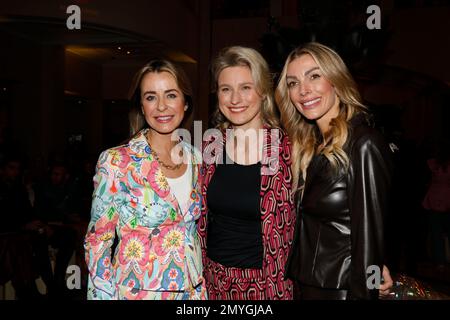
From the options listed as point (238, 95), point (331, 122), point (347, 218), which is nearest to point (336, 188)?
point (347, 218)

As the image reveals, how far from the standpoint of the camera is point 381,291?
1.78 meters

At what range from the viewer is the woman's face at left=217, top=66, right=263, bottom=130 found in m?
2.15

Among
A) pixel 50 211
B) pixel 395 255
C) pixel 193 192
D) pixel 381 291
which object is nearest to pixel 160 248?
pixel 193 192

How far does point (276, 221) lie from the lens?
1969mm

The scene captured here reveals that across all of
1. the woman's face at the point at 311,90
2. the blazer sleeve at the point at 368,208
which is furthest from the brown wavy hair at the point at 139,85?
the blazer sleeve at the point at 368,208

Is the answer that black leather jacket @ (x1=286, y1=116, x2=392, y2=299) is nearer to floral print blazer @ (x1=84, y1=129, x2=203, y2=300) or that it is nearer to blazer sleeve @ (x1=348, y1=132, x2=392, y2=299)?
blazer sleeve @ (x1=348, y1=132, x2=392, y2=299)

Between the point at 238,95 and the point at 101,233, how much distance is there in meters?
0.97

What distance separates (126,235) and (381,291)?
44.2 inches

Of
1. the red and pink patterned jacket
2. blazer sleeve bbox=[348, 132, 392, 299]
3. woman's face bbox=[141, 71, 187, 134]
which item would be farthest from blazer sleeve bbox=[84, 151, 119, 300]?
blazer sleeve bbox=[348, 132, 392, 299]

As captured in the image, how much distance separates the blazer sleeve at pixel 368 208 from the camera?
64.6 inches

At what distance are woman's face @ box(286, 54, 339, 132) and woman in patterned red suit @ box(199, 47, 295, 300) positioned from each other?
269 mm

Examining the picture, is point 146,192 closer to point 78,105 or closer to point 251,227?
point 251,227

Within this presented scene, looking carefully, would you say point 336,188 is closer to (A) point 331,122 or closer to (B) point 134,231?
(A) point 331,122

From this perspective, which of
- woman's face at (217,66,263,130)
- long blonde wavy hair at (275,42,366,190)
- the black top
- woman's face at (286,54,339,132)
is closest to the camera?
long blonde wavy hair at (275,42,366,190)
